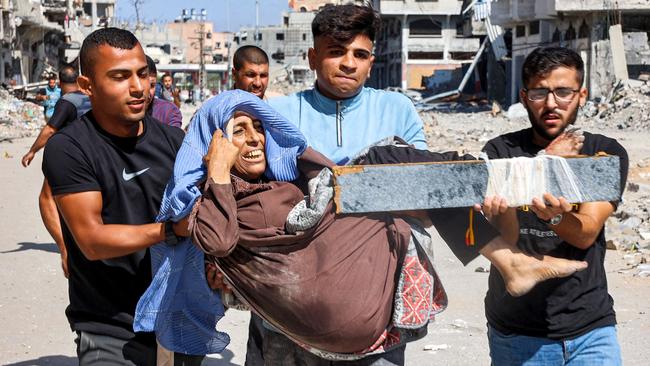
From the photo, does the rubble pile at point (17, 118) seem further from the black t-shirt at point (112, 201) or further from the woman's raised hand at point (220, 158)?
the woman's raised hand at point (220, 158)

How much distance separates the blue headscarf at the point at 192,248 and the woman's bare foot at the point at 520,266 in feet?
2.39

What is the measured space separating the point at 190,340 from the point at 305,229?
2.35 feet

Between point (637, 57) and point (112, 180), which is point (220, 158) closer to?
point (112, 180)

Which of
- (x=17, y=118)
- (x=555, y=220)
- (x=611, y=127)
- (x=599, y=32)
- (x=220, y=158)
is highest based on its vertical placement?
(x=599, y=32)

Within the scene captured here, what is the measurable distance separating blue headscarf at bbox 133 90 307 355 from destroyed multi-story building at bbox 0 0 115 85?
128ft

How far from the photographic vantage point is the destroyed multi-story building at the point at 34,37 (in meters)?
49.2

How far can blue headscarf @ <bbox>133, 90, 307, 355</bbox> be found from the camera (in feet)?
10.1

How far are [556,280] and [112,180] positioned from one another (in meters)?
1.62

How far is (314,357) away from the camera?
3.25 m

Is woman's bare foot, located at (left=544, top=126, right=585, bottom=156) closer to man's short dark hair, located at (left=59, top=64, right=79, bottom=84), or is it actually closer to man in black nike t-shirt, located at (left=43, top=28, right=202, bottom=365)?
man in black nike t-shirt, located at (left=43, top=28, right=202, bottom=365)

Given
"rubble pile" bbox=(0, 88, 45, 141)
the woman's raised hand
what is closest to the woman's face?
the woman's raised hand

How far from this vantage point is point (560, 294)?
3344 mm

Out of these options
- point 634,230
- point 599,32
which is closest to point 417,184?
point 634,230

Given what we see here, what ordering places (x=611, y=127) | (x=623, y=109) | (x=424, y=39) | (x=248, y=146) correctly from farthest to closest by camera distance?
(x=424, y=39) → (x=623, y=109) → (x=611, y=127) → (x=248, y=146)
